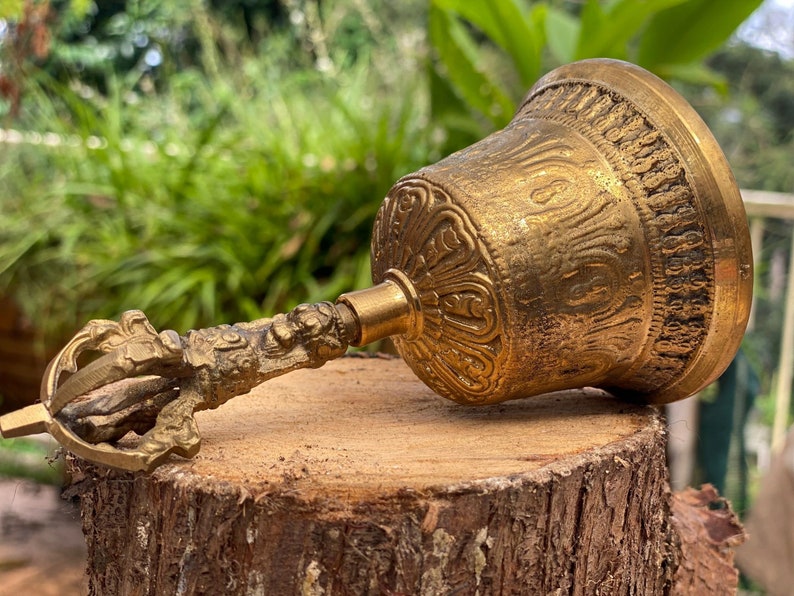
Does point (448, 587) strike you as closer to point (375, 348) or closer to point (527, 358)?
point (527, 358)

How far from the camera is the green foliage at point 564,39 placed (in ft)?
8.86

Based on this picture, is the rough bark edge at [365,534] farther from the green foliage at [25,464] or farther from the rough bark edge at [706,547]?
the green foliage at [25,464]

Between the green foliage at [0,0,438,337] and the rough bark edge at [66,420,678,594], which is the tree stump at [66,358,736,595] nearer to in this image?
the rough bark edge at [66,420,678,594]

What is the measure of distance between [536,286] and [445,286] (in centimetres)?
14

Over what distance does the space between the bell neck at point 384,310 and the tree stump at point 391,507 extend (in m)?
0.15

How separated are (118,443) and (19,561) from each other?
1974mm

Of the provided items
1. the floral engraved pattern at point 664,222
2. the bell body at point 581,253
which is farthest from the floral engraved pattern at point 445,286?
the floral engraved pattern at point 664,222

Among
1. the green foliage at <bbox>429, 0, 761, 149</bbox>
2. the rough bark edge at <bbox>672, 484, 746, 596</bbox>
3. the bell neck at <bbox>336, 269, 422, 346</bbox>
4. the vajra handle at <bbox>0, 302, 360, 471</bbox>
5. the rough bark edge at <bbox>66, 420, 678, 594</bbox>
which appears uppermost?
the green foliage at <bbox>429, 0, 761, 149</bbox>

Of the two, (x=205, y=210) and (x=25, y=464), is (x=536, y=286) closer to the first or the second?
(x=205, y=210)

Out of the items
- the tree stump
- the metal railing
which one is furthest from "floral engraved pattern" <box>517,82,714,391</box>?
the metal railing

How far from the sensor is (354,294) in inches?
49.8

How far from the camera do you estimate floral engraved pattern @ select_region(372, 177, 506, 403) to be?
3.87 ft

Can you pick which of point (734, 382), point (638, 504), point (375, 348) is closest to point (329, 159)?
point (375, 348)

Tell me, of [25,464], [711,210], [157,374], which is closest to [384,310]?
[157,374]
